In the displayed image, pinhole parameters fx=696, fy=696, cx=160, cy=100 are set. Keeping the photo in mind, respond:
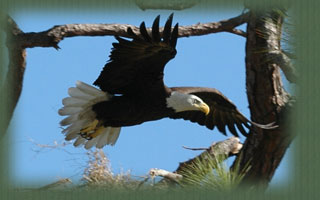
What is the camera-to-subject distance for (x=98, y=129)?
603 cm

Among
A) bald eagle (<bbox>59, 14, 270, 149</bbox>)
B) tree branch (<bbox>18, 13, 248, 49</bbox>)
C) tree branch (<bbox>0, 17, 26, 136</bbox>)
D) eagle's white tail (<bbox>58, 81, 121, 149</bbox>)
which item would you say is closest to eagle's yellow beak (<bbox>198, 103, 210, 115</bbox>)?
bald eagle (<bbox>59, 14, 270, 149</bbox>)

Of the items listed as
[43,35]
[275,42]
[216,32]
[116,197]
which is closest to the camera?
[116,197]

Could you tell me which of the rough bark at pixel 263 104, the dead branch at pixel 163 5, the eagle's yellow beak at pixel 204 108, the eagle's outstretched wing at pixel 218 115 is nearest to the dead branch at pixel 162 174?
the rough bark at pixel 263 104

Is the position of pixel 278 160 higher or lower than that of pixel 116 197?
higher

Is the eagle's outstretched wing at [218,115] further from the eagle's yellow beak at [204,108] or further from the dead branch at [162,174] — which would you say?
the dead branch at [162,174]

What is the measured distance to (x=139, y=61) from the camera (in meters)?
5.36

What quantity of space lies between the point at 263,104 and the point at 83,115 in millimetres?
1599

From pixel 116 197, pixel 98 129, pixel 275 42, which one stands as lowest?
pixel 116 197

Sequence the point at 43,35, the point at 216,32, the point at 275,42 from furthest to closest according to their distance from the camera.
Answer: the point at 216,32
the point at 43,35
the point at 275,42

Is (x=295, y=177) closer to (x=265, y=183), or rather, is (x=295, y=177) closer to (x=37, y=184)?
(x=265, y=183)

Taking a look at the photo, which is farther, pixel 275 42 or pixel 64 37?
pixel 64 37

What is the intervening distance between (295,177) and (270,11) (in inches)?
46.8

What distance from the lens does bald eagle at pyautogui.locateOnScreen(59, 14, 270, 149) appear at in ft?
17.1

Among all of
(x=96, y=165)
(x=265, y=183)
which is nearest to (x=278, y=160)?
(x=265, y=183)
